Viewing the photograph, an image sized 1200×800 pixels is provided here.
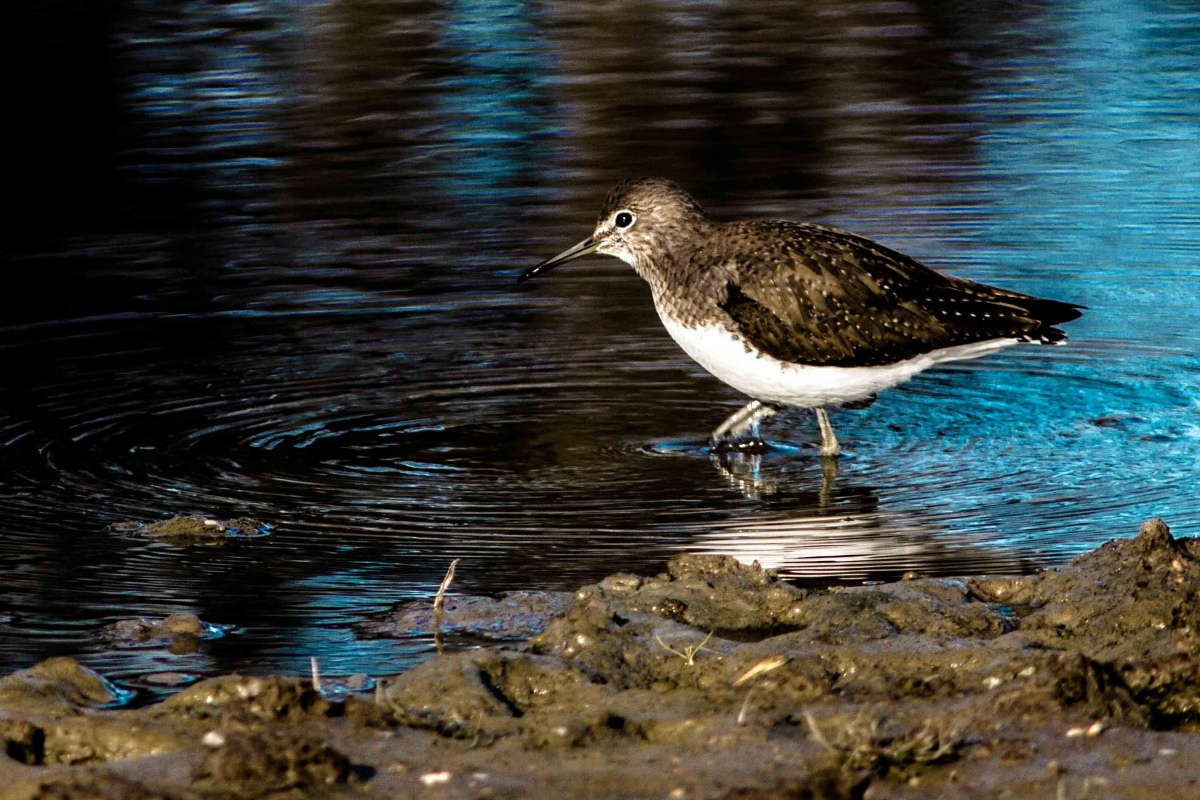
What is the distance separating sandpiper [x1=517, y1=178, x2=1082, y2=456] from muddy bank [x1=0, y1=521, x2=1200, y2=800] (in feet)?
7.31

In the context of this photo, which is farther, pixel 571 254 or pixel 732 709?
pixel 571 254

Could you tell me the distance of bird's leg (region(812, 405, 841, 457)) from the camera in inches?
301

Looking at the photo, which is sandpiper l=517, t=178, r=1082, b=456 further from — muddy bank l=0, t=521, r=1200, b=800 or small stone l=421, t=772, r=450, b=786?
small stone l=421, t=772, r=450, b=786

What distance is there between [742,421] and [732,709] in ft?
11.6

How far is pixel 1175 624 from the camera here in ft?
15.9

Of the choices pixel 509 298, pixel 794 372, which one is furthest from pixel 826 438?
pixel 509 298

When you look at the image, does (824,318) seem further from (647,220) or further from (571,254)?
(571,254)

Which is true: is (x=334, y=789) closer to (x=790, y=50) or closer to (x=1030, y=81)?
(x=1030, y=81)

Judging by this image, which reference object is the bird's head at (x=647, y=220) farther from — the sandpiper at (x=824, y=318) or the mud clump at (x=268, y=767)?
the mud clump at (x=268, y=767)

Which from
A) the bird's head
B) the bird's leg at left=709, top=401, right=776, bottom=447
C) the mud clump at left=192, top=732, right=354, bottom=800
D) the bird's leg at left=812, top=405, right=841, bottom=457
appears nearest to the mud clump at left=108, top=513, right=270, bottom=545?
the bird's leg at left=709, top=401, right=776, bottom=447

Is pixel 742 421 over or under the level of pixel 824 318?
under

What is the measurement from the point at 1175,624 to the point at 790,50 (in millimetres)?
12945

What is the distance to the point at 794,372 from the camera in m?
7.54

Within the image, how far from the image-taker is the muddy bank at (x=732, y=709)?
3904 mm
